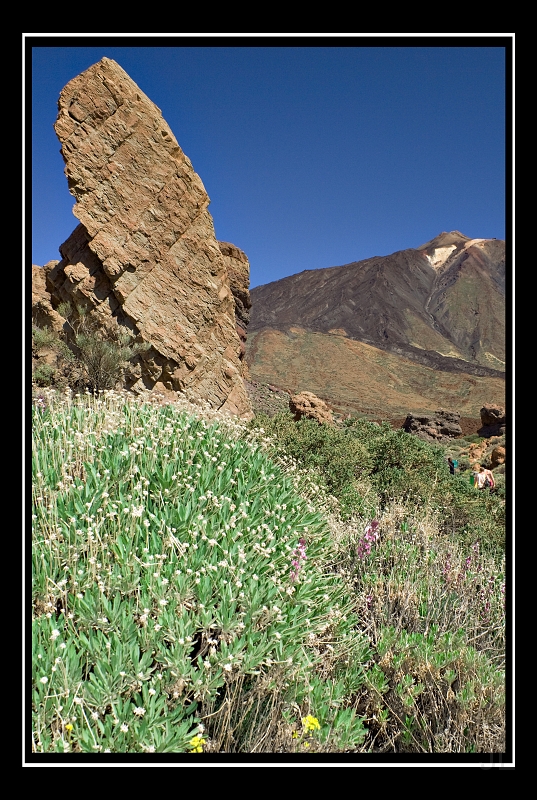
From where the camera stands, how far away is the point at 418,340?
113 m

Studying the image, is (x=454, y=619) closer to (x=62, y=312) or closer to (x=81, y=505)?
(x=81, y=505)

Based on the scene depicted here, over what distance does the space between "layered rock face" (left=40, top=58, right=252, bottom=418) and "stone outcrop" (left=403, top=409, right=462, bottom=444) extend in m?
16.0

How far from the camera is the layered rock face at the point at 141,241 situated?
9.47 m

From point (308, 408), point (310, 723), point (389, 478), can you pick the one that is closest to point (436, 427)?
point (308, 408)

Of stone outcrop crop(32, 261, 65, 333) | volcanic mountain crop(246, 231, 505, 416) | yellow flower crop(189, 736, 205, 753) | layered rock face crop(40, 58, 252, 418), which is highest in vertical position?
volcanic mountain crop(246, 231, 505, 416)

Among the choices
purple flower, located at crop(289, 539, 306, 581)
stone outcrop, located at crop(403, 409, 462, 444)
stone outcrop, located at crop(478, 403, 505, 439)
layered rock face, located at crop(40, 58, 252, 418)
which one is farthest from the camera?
stone outcrop, located at crop(478, 403, 505, 439)

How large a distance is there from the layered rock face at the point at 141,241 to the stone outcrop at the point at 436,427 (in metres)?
16.0

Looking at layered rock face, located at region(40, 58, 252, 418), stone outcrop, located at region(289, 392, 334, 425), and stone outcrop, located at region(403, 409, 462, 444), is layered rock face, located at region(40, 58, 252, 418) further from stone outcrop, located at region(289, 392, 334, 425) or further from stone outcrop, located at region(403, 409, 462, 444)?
stone outcrop, located at region(403, 409, 462, 444)

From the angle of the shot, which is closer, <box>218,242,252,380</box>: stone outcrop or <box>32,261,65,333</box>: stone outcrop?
<box>32,261,65,333</box>: stone outcrop

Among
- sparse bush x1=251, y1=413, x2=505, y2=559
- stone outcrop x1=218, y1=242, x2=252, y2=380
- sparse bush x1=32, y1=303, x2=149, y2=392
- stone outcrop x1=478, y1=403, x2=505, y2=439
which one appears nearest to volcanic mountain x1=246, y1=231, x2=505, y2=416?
stone outcrop x1=478, y1=403, x2=505, y2=439

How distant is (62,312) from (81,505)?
8.50m

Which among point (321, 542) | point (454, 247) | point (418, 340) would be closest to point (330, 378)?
point (321, 542)

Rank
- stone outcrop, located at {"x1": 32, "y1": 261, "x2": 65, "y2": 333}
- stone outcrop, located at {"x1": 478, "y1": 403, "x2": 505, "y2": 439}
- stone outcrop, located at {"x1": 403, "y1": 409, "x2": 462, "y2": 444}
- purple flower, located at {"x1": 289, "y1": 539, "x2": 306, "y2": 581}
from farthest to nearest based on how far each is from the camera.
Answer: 1. stone outcrop, located at {"x1": 478, "y1": 403, "x2": 505, "y2": 439}
2. stone outcrop, located at {"x1": 403, "y1": 409, "x2": 462, "y2": 444}
3. stone outcrop, located at {"x1": 32, "y1": 261, "x2": 65, "y2": 333}
4. purple flower, located at {"x1": 289, "y1": 539, "x2": 306, "y2": 581}

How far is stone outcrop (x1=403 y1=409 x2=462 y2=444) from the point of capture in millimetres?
24695
